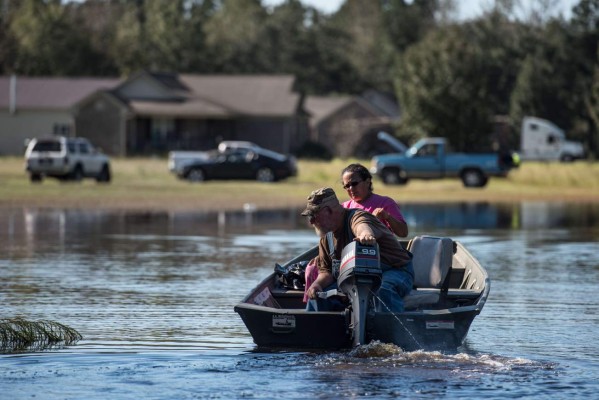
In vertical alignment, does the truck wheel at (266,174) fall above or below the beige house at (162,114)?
below

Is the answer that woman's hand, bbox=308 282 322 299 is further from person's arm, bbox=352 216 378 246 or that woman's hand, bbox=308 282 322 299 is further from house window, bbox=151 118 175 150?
house window, bbox=151 118 175 150

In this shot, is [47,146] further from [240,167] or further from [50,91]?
[50,91]

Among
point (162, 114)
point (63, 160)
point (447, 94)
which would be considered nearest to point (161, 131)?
point (162, 114)

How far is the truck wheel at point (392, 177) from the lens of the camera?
172 ft

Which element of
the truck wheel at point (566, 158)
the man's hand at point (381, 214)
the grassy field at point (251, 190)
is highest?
the man's hand at point (381, 214)

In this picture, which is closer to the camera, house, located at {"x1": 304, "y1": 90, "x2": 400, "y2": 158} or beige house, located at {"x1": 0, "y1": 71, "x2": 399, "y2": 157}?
beige house, located at {"x1": 0, "y1": 71, "x2": 399, "y2": 157}

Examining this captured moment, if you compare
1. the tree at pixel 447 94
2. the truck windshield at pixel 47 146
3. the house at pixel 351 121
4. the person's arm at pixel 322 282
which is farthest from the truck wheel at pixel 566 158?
the person's arm at pixel 322 282

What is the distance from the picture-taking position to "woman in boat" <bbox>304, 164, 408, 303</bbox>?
1370 cm

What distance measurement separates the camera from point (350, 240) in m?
13.2

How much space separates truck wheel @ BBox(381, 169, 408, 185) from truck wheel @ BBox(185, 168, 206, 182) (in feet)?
22.9

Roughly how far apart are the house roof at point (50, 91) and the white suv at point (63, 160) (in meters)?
31.6

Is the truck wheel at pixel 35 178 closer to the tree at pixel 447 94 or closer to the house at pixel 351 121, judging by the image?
the tree at pixel 447 94

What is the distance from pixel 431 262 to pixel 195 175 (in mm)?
39260

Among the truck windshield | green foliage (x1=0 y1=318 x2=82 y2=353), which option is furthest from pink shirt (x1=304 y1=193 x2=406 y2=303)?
the truck windshield
